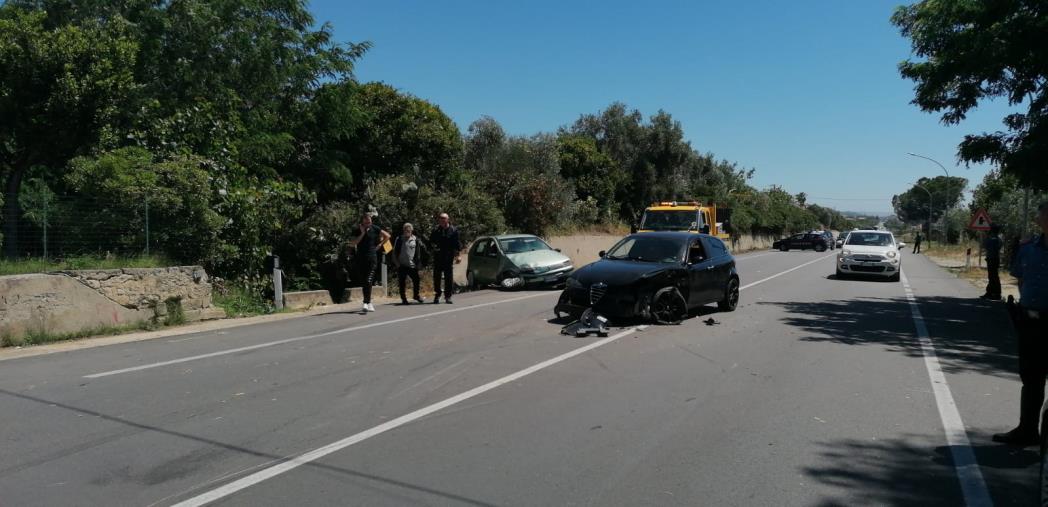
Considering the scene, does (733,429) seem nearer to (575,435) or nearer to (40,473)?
(575,435)

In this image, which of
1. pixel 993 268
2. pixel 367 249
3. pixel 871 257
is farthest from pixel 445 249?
pixel 871 257

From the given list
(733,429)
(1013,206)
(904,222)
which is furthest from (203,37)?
(904,222)

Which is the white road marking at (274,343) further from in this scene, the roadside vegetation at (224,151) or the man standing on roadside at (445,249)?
the roadside vegetation at (224,151)

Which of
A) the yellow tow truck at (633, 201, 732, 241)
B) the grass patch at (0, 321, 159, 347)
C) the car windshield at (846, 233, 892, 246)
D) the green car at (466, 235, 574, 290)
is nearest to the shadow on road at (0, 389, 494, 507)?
the grass patch at (0, 321, 159, 347)

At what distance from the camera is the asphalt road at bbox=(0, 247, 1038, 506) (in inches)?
174

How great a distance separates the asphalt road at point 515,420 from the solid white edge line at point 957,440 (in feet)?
0.08

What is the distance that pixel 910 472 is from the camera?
4758mm

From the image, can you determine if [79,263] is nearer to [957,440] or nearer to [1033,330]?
[957,440]

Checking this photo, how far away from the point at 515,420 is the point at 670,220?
64.5 ft

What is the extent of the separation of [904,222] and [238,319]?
187312mm

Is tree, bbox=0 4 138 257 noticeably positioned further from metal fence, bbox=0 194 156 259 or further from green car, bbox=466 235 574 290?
green car, bbox=466 235 574 290

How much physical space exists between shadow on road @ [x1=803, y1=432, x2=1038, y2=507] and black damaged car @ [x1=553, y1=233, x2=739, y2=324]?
18.5 feet

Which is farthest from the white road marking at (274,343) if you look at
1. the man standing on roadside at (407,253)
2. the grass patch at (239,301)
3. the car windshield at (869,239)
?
the car windshield at (869,239)

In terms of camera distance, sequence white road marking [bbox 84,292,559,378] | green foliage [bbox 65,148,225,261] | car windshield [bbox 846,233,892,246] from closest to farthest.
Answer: white road marking [bbox 84,292,559,378] → green foliage [bbox 65,148,225,261] → car windshield [bbox 846,233,892,246]
